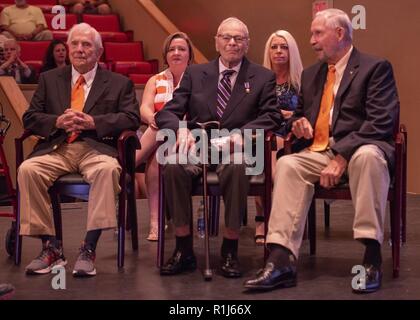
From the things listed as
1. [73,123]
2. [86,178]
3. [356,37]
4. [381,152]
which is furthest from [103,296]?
[356,37]

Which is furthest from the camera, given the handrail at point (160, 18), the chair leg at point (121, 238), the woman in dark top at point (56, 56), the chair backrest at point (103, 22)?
the chair backrest at point (103, 22)

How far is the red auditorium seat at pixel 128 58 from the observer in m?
8.52

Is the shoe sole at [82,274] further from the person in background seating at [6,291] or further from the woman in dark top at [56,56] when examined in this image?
the woman in dark top at [56,56]

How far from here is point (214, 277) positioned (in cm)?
380

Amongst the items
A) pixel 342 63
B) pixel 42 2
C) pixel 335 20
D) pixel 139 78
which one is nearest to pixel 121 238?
pixel 342 63

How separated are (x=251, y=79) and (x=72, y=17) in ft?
17.9

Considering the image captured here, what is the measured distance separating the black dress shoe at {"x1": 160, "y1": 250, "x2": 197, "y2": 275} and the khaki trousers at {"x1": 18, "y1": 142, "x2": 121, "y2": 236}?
0.32 m

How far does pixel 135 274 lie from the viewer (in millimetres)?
3893

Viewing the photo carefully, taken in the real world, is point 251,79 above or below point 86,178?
above

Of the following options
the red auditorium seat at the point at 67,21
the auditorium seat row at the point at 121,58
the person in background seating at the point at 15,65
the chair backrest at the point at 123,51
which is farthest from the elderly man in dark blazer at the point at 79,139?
the red auditorium seat at the point at 67,21

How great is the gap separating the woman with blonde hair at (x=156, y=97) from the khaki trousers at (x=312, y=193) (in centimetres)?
133

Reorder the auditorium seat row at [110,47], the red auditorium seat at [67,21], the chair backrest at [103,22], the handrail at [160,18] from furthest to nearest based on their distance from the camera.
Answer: the chair backrest at [103,22], the red auditorium seat at [67,21], the handrail at [160,18], the auditorium seat row at [110,47]

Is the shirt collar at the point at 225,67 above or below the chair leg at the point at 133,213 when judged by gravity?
above
